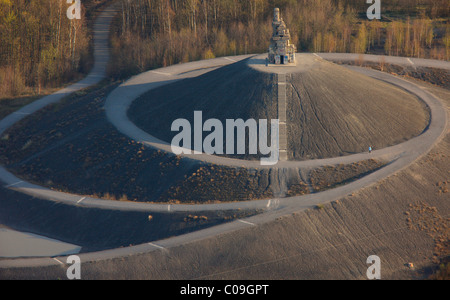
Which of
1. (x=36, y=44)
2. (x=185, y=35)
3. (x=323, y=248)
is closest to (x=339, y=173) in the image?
(x=323, y=248)

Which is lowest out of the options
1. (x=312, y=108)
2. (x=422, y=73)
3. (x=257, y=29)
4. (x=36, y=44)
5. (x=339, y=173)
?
(x=339, y=173)

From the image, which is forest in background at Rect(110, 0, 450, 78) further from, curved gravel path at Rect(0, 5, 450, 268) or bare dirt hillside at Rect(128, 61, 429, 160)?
bare dirt hillside at Rect(128, 61, 429, 160)

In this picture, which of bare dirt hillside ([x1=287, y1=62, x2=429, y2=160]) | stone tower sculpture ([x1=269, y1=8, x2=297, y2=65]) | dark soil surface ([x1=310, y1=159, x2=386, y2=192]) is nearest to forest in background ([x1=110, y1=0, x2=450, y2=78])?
stone tower sculpture ([x1=269, y1=8, x2=297, y2=65])

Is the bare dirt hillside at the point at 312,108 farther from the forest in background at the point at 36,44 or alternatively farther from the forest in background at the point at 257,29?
the forest in background at the point at 36,44

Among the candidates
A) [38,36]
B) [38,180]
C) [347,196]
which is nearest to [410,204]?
[347,196]

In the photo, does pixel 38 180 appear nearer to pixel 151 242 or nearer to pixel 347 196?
pixel 151 242

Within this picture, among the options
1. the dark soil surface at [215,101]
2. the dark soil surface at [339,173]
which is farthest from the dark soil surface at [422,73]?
the dark soil surface at [339,173]

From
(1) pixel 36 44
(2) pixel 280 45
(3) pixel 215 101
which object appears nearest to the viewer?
(3) pixel 215 101

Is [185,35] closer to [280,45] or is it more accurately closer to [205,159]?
[280,45]
